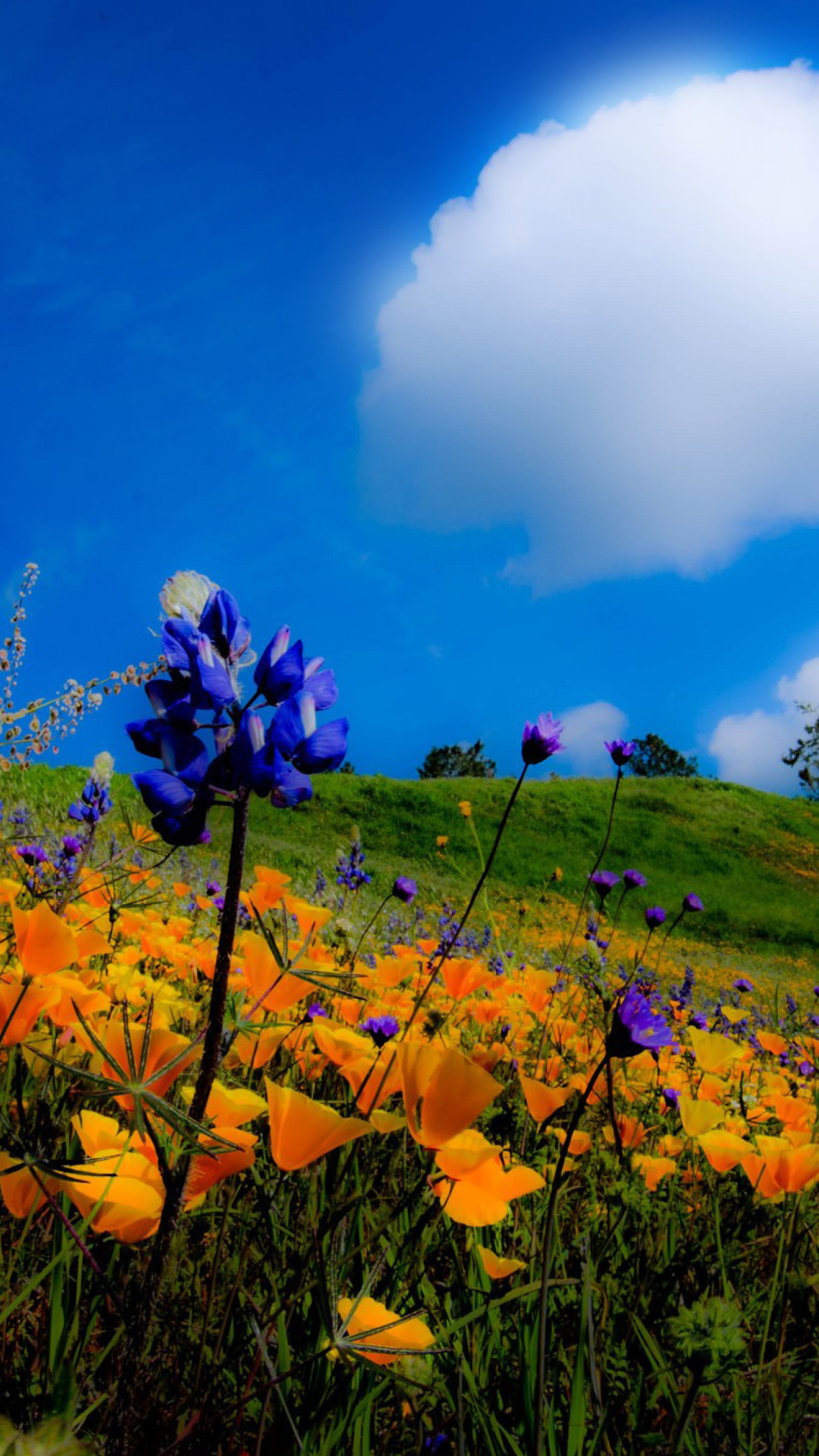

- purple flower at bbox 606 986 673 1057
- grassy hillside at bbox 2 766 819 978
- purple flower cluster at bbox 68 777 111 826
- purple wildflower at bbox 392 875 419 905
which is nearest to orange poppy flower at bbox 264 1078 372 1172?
purple flower at bbox 606 986 673 1057

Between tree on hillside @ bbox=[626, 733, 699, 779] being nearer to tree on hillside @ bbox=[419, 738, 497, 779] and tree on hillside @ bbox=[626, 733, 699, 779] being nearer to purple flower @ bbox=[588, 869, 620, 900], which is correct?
tree on hillside @ bbox=[419, 738, 497, 779]

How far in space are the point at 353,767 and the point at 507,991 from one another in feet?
131

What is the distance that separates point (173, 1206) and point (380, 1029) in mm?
981

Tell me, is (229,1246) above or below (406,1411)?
above

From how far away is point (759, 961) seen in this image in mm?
18078

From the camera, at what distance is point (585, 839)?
26.9 meters

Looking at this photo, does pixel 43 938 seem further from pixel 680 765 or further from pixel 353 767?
pixel 680 765

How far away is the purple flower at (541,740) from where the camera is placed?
5.33 feet

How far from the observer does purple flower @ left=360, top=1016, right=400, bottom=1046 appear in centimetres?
183

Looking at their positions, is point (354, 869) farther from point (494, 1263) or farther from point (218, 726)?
point (218, 726)

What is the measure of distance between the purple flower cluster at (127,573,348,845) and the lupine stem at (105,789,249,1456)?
0.14m

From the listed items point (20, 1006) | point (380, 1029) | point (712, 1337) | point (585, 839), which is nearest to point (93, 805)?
point (380, 1029)

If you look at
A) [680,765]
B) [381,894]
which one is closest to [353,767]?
[680,765]

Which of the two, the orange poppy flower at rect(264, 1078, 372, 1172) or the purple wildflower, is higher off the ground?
the purple wildflower
